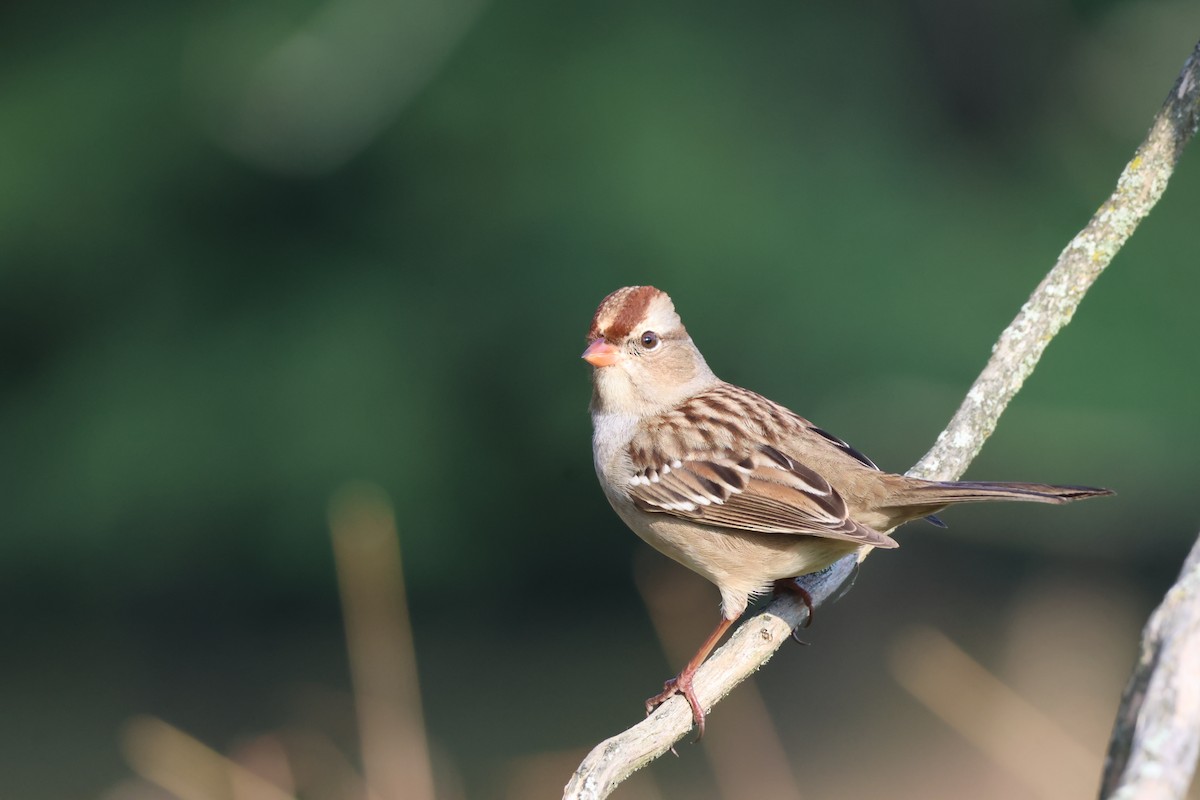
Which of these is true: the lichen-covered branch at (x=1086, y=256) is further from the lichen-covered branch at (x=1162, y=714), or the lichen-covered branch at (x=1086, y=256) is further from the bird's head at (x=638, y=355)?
the lichen-covered branch at (x=1162, y=714)

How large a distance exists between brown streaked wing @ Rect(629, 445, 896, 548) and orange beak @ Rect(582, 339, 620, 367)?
1.08ft

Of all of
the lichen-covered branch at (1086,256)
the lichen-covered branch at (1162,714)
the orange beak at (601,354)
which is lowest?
the lichen-covered branch at (1162,714)

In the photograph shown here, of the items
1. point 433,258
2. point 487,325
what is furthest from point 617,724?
point 433,258

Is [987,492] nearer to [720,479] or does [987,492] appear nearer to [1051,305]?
[1051,305]

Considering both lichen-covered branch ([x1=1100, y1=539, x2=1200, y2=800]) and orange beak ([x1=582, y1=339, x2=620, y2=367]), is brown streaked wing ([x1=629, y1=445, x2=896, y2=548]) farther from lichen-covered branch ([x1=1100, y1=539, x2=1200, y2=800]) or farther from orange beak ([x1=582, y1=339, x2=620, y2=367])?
lichen-covered branch ([x1=1100, y1=539, x2=1200, y2=800])

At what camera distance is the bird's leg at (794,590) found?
125 inches

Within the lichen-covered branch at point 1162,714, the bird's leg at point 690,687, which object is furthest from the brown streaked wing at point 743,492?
the lichen-covered branch at point 1162,714

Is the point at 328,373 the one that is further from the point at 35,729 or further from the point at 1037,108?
the point at 1037,108

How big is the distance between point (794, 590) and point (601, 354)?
0.83 meters

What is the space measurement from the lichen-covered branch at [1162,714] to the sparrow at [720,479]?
1071mm

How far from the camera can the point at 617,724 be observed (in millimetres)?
8023

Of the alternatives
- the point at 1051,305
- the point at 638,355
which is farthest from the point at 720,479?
the point at 1051,305

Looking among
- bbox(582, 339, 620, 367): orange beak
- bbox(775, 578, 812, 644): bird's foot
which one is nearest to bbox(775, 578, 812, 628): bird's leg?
bbox(775, 578, 812, 644): bird's foot

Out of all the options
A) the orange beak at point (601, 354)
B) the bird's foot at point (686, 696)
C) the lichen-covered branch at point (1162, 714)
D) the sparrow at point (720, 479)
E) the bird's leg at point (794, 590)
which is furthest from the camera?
the orange beak at point (601, 354)
